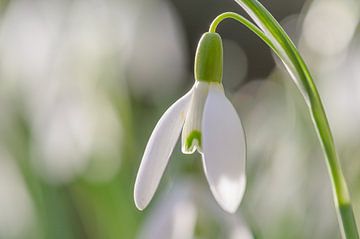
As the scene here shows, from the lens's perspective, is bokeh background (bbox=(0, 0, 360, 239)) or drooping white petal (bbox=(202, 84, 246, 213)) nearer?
drooping white petal (bbox=(202, 84, 246, 213))

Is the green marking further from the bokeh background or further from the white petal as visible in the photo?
the bokeh background

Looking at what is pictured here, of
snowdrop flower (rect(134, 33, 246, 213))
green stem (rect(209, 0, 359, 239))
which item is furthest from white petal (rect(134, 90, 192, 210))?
green stem (rect(209, 0, 359, 239))

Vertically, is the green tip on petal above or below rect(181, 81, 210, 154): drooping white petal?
above

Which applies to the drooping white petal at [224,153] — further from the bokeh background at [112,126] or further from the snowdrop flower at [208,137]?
the bokeh background at [112,126]

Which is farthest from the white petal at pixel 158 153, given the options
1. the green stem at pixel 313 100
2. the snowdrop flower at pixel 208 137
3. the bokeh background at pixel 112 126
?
the bokeh background at pixel 112 126

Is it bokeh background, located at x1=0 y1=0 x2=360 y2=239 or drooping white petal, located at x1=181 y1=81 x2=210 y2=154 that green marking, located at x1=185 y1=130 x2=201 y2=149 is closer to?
drooping white petal, located at x1=181 y1=81 x2=210 y2=154

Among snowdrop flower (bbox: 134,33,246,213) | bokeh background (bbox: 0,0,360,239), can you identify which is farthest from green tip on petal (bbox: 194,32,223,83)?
bokeh background (bbox: 0,0,360,239)
